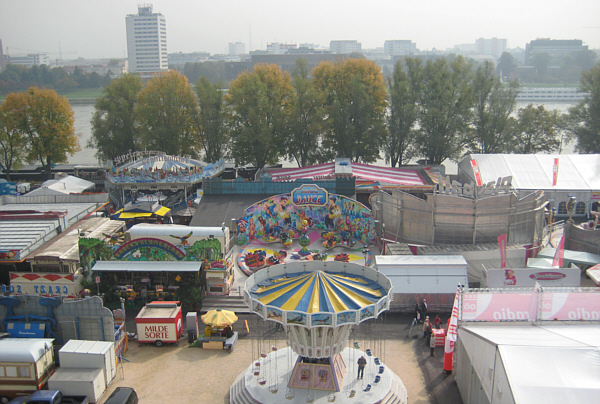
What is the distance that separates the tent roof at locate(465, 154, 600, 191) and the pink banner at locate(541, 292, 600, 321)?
18679 millimetres

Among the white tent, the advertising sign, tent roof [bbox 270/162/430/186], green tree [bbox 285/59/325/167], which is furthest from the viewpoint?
green tree [bbox 285/59/325/167]

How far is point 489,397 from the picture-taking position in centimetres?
1519

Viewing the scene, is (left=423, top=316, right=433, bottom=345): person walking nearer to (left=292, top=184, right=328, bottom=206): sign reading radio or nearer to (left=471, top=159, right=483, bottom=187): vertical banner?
(left=292, top=184, right=328, bottom=206): sign reading radio

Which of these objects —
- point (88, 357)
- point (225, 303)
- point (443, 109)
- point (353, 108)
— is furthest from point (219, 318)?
point (443, 109)

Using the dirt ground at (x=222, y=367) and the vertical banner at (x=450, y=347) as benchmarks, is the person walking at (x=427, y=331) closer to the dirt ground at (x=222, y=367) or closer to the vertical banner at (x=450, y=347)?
the dirt ground at (x=222, y=367)

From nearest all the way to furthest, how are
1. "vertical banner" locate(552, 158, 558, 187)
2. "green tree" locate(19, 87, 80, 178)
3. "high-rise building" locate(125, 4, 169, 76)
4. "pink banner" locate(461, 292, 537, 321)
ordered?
"pink banner" locate(461, 292, 537, 321)
"vertical banner" locate(552, 158, 558, 187)
"green tree" locate(19, 87, 80, 178)
"high-rise building" locate(125, 4, 169, 76)

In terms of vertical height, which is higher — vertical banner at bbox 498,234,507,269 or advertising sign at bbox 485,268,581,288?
vertical banner at bbox 498,234,507,269

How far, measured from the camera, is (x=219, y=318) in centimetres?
2139

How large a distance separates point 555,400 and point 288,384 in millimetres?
7685

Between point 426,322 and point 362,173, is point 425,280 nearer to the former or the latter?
point 426,322

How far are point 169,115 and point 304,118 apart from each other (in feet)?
35.9

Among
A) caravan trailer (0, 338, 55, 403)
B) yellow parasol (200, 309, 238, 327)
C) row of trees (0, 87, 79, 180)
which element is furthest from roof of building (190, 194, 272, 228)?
row of trees (0, 87, 79, 180)

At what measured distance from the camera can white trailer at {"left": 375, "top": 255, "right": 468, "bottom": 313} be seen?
23469 millimetres

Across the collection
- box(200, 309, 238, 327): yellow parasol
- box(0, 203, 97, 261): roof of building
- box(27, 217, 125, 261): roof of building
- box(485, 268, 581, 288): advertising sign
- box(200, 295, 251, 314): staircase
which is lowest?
box(200, 295, 251, 314): staircase
